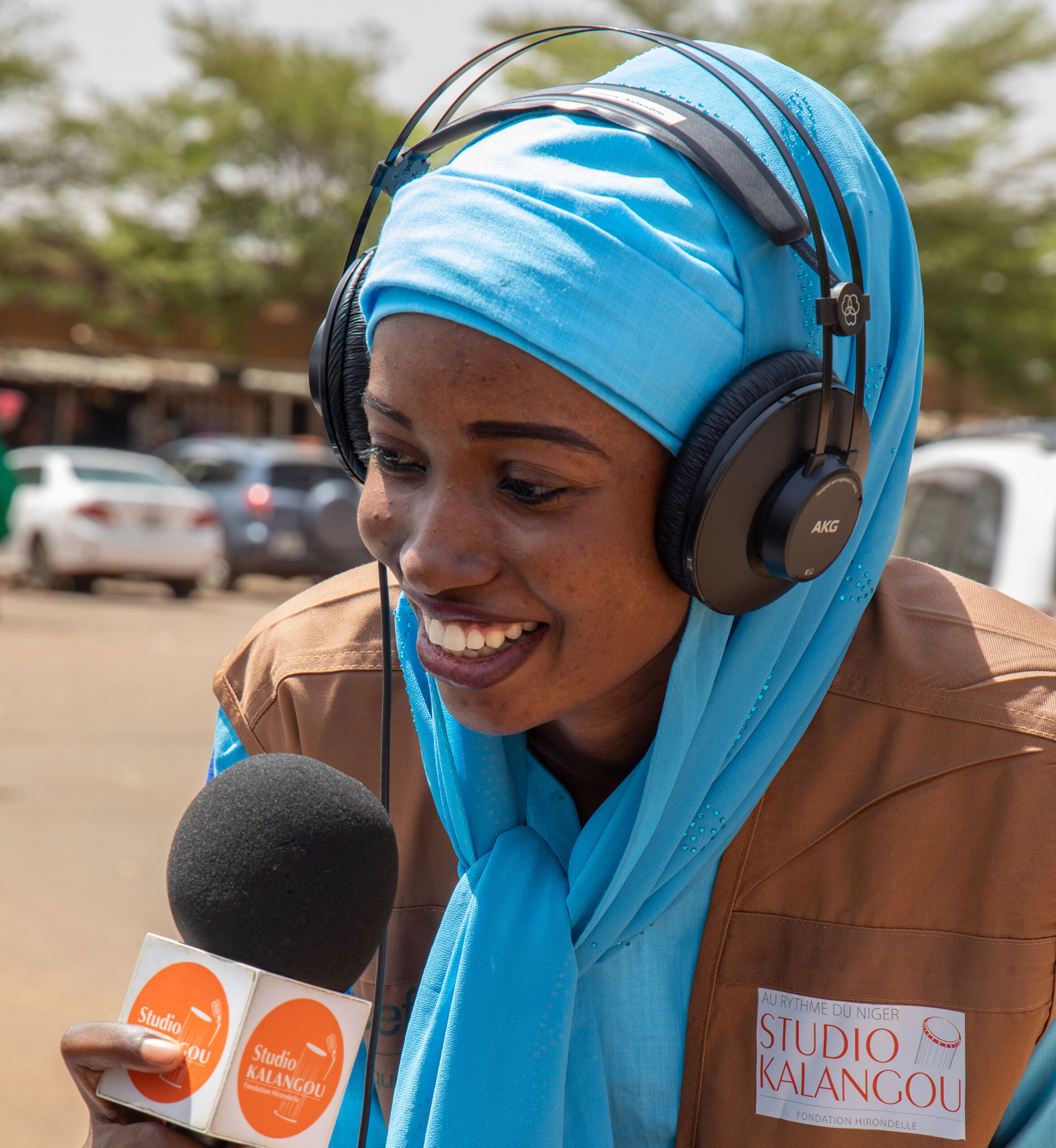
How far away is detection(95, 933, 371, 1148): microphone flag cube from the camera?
1078 millimetres

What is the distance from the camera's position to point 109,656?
10.6 metres

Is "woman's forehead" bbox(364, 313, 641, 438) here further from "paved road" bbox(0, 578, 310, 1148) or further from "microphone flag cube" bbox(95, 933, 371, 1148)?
"paved road" bbox(0, 578, 310, 1148)

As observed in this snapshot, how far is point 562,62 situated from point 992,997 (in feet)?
71.8

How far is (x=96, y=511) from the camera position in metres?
14.1

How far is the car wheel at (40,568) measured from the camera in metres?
14.4

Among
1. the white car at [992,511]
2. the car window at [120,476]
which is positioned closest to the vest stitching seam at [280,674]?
the white car at [992,511]

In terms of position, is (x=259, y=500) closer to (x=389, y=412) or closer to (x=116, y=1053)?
(x=389, y=412)

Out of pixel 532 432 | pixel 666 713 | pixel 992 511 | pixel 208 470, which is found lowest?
pixel 666 713

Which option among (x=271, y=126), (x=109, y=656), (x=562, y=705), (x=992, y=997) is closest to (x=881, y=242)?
(x=562, y=705)

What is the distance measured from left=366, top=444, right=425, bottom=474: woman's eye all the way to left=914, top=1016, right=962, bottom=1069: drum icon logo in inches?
32.8

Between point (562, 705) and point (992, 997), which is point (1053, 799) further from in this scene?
point (562, 705)

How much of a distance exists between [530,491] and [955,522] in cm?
476

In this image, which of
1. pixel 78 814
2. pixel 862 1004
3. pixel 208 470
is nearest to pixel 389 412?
pixel 862 1004

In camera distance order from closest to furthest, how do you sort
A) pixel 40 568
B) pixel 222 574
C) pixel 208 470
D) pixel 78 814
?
pixel 78 814
pixel 40 568
pixel 222 574
pixel 208 470
